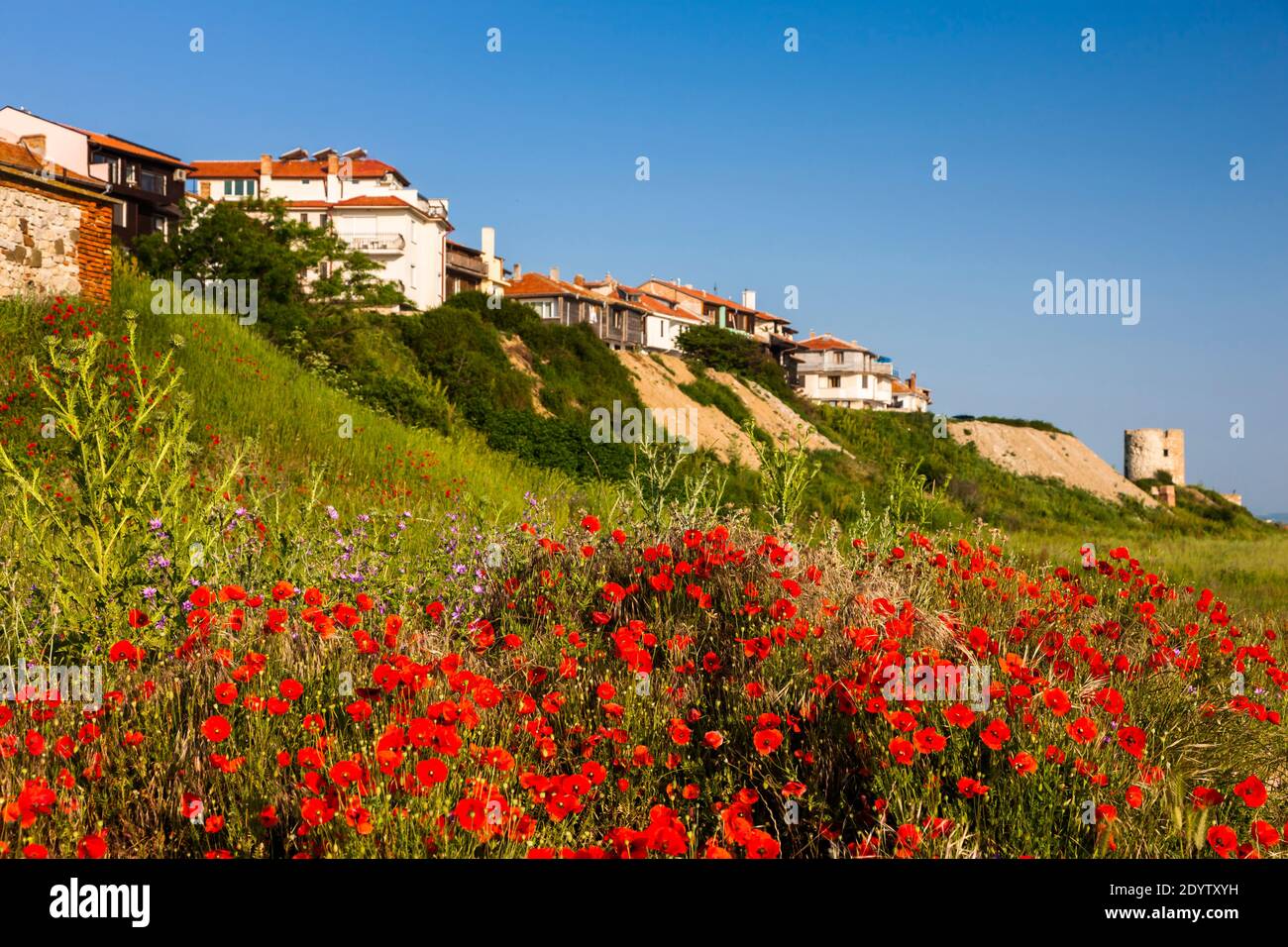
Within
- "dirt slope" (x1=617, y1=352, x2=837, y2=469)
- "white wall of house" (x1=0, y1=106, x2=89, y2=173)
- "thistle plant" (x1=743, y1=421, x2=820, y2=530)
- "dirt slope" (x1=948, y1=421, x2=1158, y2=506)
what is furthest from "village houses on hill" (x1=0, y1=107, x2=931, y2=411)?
"thistle plant" (x1=743, y1=421, x2=820, y2=530)

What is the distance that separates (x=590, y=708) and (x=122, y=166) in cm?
5646

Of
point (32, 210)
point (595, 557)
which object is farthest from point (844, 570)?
point (32, 210)

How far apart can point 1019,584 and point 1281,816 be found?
2533 millimetres

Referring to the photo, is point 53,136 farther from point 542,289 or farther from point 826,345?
point 826,345

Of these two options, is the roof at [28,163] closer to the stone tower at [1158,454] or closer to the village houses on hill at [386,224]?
the village houses on hill at [386,224]

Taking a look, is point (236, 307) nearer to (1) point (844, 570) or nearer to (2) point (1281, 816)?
(1) point (844, 570)

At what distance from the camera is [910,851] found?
273cm

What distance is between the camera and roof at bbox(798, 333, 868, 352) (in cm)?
8250

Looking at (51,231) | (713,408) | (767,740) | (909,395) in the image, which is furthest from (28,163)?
(909,395)

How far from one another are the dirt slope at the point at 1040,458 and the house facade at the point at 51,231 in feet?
124

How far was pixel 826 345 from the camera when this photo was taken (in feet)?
274

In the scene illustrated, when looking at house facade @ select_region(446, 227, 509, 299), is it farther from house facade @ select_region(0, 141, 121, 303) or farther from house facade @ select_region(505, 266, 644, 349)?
house facade @ select_region(0, 141, 121, 303)

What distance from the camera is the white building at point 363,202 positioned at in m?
54.3
